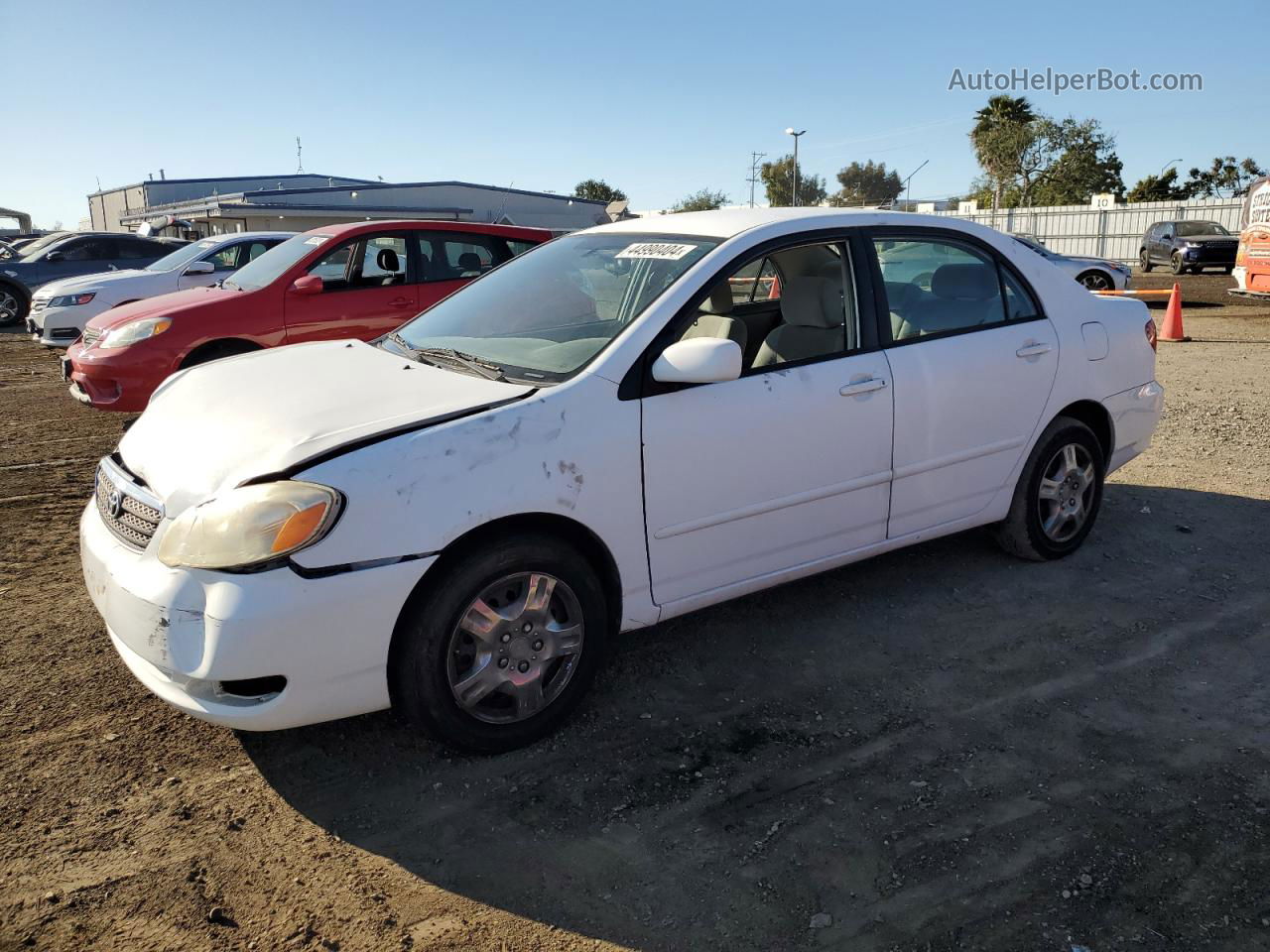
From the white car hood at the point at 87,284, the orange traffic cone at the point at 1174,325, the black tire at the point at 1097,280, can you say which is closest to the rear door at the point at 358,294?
the white car hood at the point at 87,284

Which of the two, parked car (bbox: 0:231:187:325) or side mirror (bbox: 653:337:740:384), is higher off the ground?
parked car (bbox: 0:231:187:325)

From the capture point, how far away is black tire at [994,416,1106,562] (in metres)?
4.63

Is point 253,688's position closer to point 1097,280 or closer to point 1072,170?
point 1097,280

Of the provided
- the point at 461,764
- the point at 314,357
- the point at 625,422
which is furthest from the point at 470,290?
the point at 461,764

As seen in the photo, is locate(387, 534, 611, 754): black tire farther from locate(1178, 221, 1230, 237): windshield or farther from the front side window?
locate(1178, 221, 1230, 237): windshield

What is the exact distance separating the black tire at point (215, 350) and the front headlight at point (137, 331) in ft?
0.89

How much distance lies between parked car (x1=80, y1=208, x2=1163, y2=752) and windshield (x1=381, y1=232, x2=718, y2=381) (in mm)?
16

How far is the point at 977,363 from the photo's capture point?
4254 mm

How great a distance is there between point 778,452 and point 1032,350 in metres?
1.63

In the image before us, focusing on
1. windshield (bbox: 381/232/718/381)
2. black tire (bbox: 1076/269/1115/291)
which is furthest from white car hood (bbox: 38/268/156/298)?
black tire (bbox: 1076/269/1115/291)

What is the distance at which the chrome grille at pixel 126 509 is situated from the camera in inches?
117

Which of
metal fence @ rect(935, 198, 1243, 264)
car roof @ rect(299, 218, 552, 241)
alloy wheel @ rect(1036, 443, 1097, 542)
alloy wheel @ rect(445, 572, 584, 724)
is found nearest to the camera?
alloy wheel @ rect(445, 572, 584, 724)

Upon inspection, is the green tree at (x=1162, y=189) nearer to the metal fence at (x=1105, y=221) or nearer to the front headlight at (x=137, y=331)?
the metal fence at (x=1105, y=221)

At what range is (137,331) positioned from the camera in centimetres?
724
